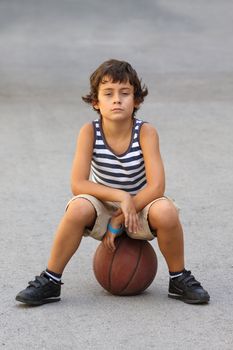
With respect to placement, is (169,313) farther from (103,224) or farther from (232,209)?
(232,209)

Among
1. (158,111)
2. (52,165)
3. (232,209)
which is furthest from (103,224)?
(158,111)

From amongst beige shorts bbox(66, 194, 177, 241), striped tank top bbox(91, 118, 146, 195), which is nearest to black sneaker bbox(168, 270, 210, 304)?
beige shorts bbox(66, 194, 177, 241)

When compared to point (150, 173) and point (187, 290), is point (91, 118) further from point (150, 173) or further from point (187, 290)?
point (187, 290)

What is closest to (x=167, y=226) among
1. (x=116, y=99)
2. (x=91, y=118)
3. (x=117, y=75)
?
(x=116, y=99)

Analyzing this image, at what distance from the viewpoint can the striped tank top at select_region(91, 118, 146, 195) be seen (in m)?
5.61

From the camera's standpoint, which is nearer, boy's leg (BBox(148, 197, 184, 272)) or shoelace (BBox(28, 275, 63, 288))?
boy's leg (BBox(148, 197, 184, 272))

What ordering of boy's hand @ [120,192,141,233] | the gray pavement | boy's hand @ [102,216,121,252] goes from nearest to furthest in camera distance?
the gray pavement → boy's hand @ [120,192,141,233] → boy's hand @ [102,216,121,252]

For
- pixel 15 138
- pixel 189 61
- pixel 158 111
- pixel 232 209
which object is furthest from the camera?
pixel 189 61

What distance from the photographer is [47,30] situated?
1675cm

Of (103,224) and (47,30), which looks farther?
(47,30)

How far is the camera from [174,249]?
554 centimetres

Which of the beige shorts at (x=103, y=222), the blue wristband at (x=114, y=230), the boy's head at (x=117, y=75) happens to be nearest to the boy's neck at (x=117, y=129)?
the boy's head at (x=117, y=75)

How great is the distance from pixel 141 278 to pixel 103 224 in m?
0.36

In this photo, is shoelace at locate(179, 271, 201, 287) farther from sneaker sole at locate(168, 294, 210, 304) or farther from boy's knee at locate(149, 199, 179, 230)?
boy's knee at locate(149, 199, 179, 230)
